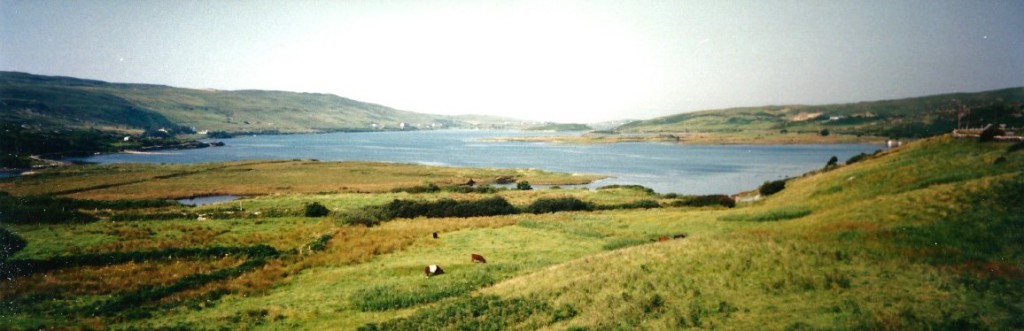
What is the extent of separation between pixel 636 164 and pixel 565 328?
435 ft

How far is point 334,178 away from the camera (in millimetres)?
101625

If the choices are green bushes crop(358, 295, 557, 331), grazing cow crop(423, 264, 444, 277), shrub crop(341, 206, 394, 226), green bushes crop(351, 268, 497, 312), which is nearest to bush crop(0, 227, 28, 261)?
shrub crop(341, 206, 394, 226)

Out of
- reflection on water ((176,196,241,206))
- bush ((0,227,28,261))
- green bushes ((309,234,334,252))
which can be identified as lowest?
reflection on water ((176,196,241,206))

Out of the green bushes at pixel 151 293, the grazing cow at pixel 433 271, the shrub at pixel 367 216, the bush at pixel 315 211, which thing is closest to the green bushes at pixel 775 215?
the grazing cow at pixel 433 271

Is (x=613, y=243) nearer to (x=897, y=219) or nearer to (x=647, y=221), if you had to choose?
(x=647, y=221)

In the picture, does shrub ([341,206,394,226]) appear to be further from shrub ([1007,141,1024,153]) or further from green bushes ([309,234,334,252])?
shrub ([1007,141,1024,153])

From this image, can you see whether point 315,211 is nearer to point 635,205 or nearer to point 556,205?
point 556,205

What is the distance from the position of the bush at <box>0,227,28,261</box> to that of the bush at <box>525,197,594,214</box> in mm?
41307

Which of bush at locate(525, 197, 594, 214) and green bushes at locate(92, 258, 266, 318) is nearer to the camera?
green bushes at locate(92, 258, 266, 318)

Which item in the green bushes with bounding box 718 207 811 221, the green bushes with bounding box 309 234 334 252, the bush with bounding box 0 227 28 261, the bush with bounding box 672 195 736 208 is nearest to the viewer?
the bush with bounding box 0 227 28 261

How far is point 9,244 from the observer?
99.8 ft

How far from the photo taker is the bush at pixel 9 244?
28.8 metres

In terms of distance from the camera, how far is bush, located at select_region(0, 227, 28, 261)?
28.8 metres

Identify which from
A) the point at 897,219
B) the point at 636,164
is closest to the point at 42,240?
the point at 897,219
